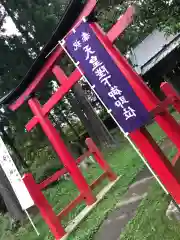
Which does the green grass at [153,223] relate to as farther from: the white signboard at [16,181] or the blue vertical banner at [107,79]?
the white signboard at [16,181]

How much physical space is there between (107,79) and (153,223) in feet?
8.61

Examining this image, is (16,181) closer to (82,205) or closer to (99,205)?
(99,205)

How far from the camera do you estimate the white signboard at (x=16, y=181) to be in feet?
27.2

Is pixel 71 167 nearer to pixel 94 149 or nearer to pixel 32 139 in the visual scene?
pixel 94 149

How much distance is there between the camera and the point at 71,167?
29.7 ft

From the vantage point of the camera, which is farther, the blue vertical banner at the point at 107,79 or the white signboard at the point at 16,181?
the white signboard at the point at 16,181

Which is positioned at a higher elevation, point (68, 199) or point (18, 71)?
point (18, 71)

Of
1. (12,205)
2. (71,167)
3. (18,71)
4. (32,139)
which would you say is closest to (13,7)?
(18,71)

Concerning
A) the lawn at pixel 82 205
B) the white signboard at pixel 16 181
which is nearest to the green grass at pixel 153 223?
the lawn at pixel 82 205

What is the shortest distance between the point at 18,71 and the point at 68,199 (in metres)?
7.63

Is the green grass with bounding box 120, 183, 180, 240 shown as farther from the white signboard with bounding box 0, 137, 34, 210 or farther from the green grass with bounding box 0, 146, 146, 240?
the white signboard with bounding box 0, 137, 34, 210

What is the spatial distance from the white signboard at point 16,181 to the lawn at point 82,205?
1293mm

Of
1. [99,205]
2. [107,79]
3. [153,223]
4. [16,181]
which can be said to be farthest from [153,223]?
[16,181]

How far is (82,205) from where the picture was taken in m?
10.5
